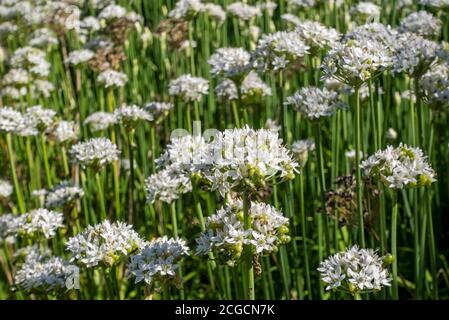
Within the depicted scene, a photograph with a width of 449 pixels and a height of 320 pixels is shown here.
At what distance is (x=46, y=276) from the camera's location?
2.69 meters

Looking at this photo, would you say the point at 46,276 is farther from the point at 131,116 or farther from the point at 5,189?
the point at 5,189

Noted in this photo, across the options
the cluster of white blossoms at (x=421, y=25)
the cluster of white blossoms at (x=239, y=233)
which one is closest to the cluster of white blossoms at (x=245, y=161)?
the cluster of white blossoms at (x=239, y=233)

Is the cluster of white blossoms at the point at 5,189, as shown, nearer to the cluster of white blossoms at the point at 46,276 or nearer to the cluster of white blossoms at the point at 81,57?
the cluster of white blossoms at the point at 81,57

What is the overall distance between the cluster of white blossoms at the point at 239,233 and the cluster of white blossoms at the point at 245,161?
0.41 feet

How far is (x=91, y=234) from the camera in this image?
91.0 inches

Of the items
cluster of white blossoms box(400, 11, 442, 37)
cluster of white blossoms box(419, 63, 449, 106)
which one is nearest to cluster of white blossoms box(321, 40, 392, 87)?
cluster of white blossoms box(419, 63, 449, 106)

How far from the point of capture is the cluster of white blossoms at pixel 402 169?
2.26 m

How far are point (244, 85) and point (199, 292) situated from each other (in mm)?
1302

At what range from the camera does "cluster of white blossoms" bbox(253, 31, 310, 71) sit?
3.06 m

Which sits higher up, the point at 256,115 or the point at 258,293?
the point at 256,115

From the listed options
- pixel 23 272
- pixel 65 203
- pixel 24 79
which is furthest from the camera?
pixel 24 79

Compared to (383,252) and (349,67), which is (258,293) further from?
(349,67)

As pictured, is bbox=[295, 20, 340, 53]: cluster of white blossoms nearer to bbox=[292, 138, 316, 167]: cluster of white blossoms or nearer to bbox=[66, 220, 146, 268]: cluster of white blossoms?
bbox=[292, 138, 316, 167]: cluster of white blossoms

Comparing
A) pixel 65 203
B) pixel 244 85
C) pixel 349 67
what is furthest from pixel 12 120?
pixel 349 67
